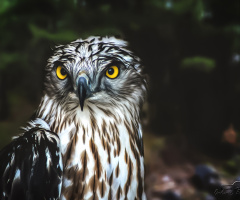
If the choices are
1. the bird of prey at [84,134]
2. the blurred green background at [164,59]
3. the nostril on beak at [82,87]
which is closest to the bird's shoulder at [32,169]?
the bird of prey at [84,134]

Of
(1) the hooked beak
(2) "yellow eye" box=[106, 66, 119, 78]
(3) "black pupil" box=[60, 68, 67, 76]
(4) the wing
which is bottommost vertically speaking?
(4) the wing

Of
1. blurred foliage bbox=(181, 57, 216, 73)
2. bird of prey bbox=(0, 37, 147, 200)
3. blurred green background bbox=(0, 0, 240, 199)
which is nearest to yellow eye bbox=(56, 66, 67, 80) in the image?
bird of prey bbox=(0, 37, 147, 200)

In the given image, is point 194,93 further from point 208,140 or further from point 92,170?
point 92,170

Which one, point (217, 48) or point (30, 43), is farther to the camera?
point (217, 48)

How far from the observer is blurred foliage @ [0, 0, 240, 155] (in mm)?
1667

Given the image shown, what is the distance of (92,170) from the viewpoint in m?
1.53

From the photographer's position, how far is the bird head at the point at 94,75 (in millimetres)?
1428

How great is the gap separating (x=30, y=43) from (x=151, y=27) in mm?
620

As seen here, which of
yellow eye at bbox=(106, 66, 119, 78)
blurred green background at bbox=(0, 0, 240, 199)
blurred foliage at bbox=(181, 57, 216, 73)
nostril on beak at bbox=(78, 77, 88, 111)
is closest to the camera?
nostril on beak at bbox=(78, 77, 88, 111)

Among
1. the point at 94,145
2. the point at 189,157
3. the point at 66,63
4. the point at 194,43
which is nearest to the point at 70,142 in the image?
the point at 94,145

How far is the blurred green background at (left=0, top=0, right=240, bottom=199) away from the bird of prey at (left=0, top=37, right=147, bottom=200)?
0.30ft

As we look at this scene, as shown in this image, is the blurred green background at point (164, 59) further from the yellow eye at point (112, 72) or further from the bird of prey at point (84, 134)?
the yellow eye at point (112, 72)

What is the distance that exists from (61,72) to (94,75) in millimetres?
175

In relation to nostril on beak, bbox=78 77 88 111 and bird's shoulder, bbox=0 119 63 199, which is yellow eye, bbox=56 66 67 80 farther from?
bird's shoulder, bbox=0 119 63 199
